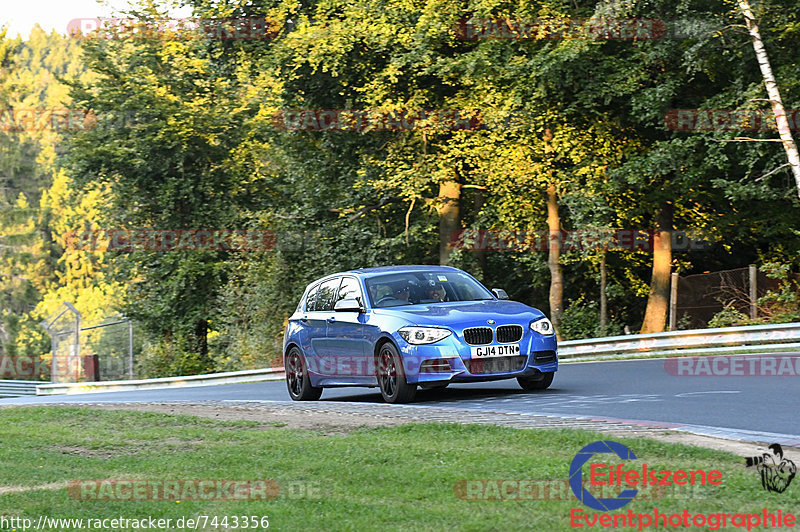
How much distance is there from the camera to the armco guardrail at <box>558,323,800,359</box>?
22.7m

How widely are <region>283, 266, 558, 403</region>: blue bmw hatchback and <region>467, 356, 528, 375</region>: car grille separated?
0.04ft

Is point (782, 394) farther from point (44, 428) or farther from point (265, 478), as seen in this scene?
point (44, 428)

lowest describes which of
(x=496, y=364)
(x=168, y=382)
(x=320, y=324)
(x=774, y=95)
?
(x=168, y=382)

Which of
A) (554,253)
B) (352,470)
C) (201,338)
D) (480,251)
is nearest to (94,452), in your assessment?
(352,470)

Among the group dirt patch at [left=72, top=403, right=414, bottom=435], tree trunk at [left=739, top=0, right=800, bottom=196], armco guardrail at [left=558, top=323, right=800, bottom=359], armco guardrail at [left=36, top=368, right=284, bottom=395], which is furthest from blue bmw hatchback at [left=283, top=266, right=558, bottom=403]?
armco guardrail at [left=36, top=368, right=284, bottom=395]

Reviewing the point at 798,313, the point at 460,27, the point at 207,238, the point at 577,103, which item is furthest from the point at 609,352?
the point at 207,238

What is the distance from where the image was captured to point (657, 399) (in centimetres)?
1403

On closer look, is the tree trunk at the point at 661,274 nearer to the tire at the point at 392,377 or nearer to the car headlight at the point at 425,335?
the tire at the point at 392,377

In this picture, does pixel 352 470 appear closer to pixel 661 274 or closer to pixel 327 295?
pixel 327 295

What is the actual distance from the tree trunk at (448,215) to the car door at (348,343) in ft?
65.3

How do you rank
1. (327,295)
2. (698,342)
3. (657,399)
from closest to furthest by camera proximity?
(657,399), (327,295), (698,342)

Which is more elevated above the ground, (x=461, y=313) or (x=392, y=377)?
(x=461, y=313)

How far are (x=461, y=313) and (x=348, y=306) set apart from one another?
1694mm

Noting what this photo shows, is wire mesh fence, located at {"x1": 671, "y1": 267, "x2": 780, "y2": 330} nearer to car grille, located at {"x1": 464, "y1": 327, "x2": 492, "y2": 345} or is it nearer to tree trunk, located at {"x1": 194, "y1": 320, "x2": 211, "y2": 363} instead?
car grille, located at {"x1": 464, "y1": 327, "x2": 492, "y2": 345}
